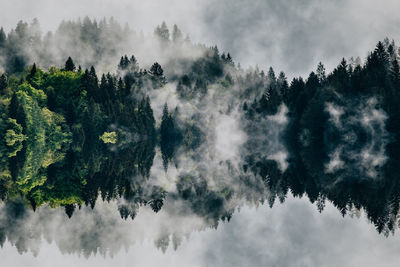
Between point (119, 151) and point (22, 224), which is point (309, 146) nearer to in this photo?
point (119, 151)

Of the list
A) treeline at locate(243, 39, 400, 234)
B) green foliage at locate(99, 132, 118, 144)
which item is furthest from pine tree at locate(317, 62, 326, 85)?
green foliage at locate(99, 132, 118, 144)

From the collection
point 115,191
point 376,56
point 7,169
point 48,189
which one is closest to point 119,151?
point 115,191

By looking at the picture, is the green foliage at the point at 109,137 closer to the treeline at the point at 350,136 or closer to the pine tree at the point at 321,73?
the treeline at the point at 350,136

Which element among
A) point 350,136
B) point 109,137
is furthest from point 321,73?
point 109,137

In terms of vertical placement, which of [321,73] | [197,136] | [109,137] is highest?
[321,73]

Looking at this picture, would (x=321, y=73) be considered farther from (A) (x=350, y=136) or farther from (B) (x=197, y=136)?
(B) (x=197, y=136)

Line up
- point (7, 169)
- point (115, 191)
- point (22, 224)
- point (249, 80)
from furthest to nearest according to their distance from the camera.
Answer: point (249, 80)
point (22, 224)
point (115, 191)
point (7, 169)

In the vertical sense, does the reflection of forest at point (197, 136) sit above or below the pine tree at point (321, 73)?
below

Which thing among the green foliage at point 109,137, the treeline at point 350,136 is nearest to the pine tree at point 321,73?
the treeline at point 350,136
